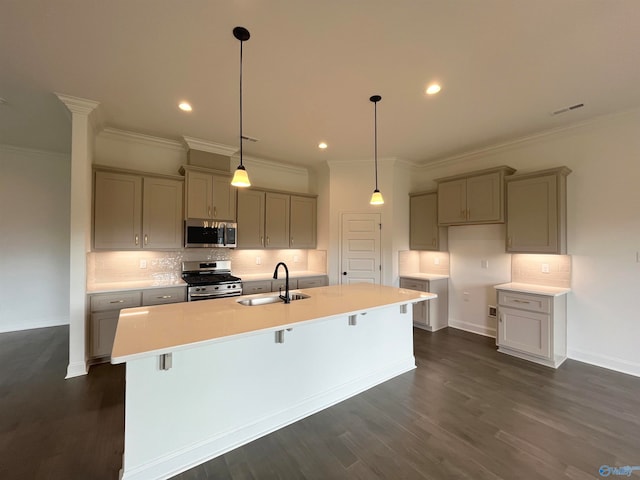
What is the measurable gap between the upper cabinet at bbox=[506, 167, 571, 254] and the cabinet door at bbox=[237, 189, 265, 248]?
3.71 metres

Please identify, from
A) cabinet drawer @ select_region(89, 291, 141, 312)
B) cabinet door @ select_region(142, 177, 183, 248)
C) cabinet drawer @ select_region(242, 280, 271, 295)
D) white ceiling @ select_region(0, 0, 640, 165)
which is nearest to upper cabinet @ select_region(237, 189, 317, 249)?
cabinet drawer @ select_region(242, 280, 271, 295)

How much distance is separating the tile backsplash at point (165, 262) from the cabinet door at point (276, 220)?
333 mm

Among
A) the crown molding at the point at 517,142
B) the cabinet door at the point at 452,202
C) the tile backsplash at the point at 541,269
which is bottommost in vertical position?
the tile backsplash at the point at 541,269

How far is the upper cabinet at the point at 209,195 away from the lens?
12.9 feet

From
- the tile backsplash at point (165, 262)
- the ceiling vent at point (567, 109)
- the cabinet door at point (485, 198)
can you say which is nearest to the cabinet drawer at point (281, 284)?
the tile backsplash at point (165, 262)

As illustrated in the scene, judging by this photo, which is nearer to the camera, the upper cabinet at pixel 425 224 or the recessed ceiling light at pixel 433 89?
the recessed ceiling light at pixel 433 89

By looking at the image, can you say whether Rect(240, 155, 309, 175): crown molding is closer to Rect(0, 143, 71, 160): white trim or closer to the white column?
the white column

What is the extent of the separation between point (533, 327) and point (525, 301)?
12.3 inches

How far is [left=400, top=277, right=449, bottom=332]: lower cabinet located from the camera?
4.50m

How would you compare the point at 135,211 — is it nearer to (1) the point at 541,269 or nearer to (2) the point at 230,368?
(2) the point at 230,368

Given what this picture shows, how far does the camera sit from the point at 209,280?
3910 millimetres

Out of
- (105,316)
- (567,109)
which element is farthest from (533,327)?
(105,316)

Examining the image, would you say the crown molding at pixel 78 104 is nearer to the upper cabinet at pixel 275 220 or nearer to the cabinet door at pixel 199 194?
the cabinet door at pixel 199 194

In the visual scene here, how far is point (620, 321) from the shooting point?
3.17 m
